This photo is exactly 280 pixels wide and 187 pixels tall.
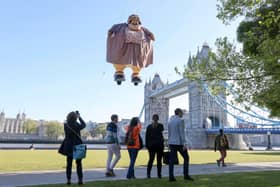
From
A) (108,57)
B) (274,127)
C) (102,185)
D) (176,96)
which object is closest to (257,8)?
(108,57)

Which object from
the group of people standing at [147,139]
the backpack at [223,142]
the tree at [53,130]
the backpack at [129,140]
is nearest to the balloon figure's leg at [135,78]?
the group of people standing at [147,139]

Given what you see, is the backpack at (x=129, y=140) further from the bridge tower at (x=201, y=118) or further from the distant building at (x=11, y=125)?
the distant building at (x=11, y=125)

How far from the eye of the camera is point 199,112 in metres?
67.1

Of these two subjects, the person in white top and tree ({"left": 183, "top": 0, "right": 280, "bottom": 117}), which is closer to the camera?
the person in white top

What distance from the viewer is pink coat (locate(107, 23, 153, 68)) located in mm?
7320

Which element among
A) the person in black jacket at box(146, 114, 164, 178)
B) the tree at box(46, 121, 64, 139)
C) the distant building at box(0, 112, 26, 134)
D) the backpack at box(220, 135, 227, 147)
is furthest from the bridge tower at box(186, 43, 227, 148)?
the distant building at box(0, 112, 26, 134)

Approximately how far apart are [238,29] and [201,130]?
2123 inches

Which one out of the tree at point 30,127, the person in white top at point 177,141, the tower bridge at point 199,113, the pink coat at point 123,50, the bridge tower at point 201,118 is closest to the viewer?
the person in white top at point 177,141

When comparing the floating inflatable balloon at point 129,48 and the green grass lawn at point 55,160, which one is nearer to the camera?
the floating inflatable balloon at point 129,48

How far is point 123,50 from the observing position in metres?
7.33

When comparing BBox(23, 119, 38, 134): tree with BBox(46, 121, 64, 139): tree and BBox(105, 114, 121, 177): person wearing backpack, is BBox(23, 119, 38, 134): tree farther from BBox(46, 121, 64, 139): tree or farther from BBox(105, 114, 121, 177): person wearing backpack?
BBox(105, 114, 121, 177): person wearing backpack

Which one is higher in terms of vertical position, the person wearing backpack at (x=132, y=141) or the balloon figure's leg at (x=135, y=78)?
the balloon figure's leg at (x=135, y=78)

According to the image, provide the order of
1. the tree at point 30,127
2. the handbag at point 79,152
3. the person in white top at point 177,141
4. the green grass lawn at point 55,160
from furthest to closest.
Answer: the tree at point 30,127
the green grass lawn at point 55,160
the person in white top at point 177,141
the handbag at point 79,152

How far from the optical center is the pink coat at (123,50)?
732 cm
